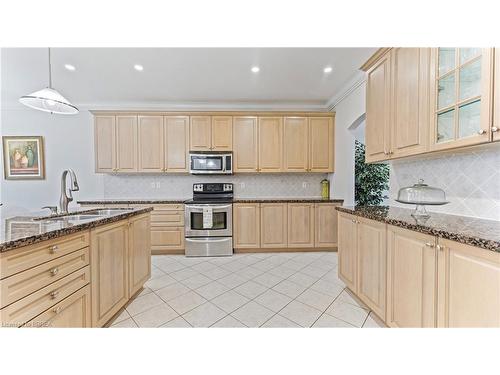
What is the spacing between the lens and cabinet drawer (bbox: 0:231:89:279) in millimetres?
853

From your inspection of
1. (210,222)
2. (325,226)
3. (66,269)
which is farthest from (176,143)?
(325,226)

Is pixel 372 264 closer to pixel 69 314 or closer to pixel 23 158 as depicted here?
pixel 69 314

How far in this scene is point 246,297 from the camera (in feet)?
6.55

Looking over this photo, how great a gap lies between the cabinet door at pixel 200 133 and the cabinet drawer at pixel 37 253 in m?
2.58

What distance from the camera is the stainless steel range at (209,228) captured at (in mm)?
3258

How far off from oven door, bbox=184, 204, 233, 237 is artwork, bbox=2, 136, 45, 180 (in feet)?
10.8

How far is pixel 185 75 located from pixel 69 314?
114 inches

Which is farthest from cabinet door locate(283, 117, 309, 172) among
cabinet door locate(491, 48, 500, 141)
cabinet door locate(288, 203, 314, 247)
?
cabinet door locate(491, 48, 500, 141)


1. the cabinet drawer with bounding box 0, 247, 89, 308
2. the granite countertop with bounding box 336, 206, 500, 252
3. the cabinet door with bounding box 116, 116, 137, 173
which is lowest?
the cabinet drawer with bounding box 0, 247, 89, 308

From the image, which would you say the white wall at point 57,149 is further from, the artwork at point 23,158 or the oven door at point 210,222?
the oven door at point 210,222

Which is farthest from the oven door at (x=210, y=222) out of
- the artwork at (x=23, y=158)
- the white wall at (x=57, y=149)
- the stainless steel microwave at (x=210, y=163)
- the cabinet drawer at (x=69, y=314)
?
the artwork at (x=23, y=158)

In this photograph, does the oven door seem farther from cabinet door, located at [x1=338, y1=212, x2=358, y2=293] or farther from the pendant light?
the pendant light
